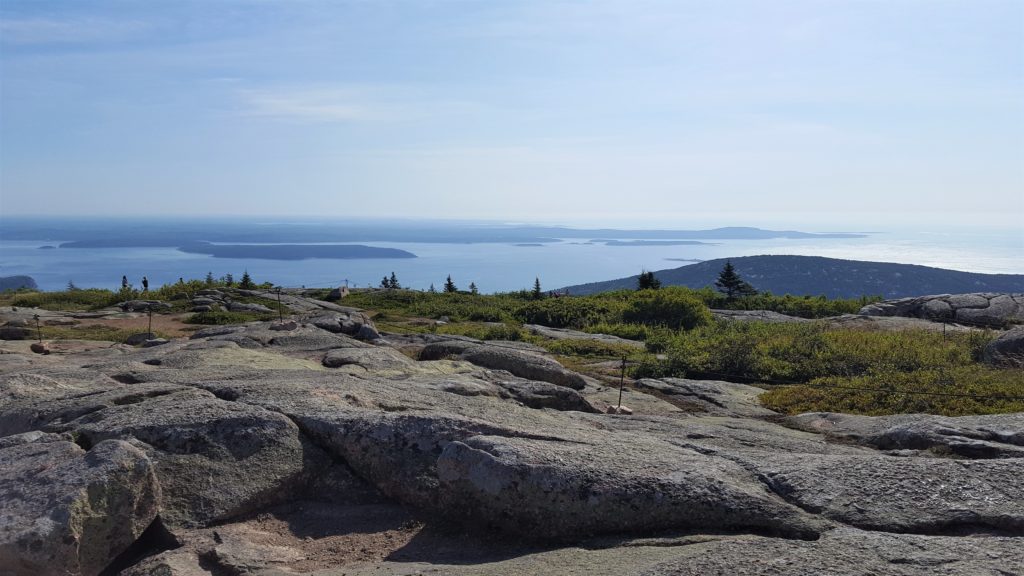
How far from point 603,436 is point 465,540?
2204mm

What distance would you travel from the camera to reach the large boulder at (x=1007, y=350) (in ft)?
61.4

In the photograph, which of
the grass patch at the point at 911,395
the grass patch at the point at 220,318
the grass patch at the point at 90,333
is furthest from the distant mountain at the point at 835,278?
the grass patch at the point at 911,395

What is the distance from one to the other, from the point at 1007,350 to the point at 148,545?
21.3 m

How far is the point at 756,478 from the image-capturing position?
6926 millimetres

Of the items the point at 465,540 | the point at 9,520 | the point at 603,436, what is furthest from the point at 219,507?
the point at 603,436

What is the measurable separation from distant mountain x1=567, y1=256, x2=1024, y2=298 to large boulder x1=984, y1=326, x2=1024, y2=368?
65643 mm

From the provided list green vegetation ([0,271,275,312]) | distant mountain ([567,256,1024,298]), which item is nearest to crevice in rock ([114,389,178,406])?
green vegetation ([0,271,275,312])

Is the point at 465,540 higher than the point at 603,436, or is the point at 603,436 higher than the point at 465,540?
the point at 603,436

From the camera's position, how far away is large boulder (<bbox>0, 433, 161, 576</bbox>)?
5695 millimetres

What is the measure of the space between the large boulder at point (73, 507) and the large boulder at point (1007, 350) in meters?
20.3

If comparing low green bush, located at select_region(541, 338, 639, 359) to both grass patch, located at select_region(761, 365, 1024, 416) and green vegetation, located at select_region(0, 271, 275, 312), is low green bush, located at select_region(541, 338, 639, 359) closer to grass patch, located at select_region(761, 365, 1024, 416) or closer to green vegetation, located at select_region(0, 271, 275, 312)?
grass patch, located at select_region(761, 365, 1024, 416)

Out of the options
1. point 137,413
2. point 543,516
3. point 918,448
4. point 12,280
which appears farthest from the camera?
point 12,280

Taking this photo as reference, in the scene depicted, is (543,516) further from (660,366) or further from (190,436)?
(660,366)

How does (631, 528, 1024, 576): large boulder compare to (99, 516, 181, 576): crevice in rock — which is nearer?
(631, 528, 1024, 576): large boulder
